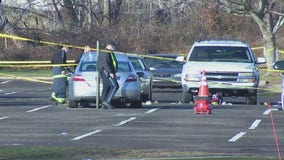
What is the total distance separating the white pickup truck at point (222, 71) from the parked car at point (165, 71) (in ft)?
22.2

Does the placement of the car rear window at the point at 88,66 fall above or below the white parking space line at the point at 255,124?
above

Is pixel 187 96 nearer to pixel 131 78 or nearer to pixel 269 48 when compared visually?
pixel 131 78

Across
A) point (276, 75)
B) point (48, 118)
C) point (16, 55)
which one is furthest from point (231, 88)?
point (16, 55)

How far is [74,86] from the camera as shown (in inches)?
944

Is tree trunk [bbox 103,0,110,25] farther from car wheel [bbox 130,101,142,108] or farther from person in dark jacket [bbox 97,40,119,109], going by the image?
person in dark jacket [bbox 97,40,119,109]

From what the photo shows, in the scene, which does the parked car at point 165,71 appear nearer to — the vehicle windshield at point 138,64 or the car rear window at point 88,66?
the vehicle windshield at point 138,64

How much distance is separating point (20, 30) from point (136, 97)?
3033cm

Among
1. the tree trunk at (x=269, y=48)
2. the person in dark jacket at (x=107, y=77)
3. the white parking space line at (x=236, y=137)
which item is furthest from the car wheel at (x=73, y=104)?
the tree trunk at (x=269, y=48)

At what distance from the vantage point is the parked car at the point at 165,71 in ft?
112

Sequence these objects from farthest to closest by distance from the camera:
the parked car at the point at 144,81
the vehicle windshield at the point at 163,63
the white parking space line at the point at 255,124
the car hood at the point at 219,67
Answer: the vehicle windshield at the point at 163,63 < the parked car at the point at 144,81 < the car hood at the point at 219,67 < the white parking space line at the point at 255,124

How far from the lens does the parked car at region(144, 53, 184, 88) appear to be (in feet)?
112

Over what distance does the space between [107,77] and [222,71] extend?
13.4 feet

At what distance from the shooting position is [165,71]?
34.9m

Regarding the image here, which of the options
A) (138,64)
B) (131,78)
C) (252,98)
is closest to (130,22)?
(138,64)
